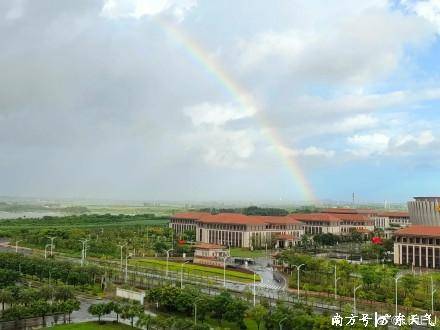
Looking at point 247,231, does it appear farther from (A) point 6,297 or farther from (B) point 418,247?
(A) point 6,297

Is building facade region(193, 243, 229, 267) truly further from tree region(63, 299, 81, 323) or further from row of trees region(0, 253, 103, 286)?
tree region(63, 299, 81, 323)

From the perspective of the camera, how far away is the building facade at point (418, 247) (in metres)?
48.5

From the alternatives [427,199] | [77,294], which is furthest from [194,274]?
[427,199]

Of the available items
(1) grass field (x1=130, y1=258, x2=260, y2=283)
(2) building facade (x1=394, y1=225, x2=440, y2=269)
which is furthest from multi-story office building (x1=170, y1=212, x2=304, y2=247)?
(2) building facade (x1=394, y1=225, x2=440, y2=269)

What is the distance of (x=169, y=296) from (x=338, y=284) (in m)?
13.1

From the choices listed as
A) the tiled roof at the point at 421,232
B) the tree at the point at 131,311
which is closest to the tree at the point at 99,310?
the tree at the point at 131,311

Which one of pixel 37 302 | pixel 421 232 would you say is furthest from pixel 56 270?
pixel 421 232

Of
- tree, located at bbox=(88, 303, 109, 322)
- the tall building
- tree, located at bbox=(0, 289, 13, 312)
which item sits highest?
the tall building

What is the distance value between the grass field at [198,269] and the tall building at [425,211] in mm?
26622

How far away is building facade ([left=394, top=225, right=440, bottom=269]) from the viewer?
48500mm

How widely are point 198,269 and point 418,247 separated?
21.2 m

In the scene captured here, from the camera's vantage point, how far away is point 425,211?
194 feet

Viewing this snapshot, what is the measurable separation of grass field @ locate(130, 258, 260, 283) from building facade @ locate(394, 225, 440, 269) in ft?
56.3

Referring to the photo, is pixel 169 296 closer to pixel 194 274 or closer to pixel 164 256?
pixel 194 274
